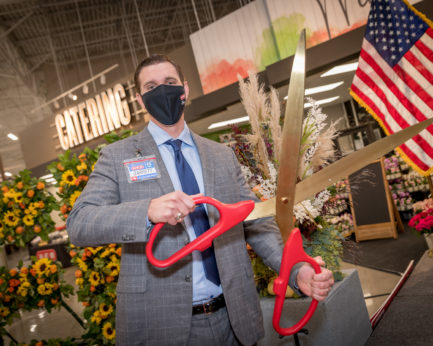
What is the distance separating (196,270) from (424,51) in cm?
263

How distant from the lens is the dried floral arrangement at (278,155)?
79.1 inches

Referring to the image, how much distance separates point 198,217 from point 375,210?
484 cm

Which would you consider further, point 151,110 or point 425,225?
point 425,225

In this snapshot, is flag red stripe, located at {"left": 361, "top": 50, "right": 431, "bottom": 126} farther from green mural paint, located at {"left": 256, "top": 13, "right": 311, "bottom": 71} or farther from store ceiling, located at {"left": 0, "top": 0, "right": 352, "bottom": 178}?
store ceiling, located at {"left": 0, "top": 0, "right": 352, "bottom": 178}

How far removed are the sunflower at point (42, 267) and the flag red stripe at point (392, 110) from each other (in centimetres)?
321

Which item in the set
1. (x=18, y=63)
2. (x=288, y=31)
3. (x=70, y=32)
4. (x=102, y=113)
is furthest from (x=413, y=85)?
(x=18, y=63)

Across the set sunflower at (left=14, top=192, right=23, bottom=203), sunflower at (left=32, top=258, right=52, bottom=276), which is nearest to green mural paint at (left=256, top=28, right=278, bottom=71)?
sunflower at (left=14, top=192, right=23, bottom=203)

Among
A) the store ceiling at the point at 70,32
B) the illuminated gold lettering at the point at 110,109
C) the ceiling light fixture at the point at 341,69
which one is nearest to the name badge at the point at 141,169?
the ceiling light fixture at the point at 341,69

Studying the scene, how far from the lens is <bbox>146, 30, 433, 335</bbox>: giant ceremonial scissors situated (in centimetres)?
85

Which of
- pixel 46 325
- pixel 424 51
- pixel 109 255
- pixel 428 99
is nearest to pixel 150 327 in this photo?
pixel 109 255

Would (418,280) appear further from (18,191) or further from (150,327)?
(18,191)

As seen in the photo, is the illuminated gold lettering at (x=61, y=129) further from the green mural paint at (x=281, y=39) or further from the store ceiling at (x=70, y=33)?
the green mural paint at (x=281, y=39)

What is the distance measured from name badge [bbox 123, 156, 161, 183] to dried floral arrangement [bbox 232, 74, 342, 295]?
977 mm

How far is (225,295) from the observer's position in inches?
45.9
